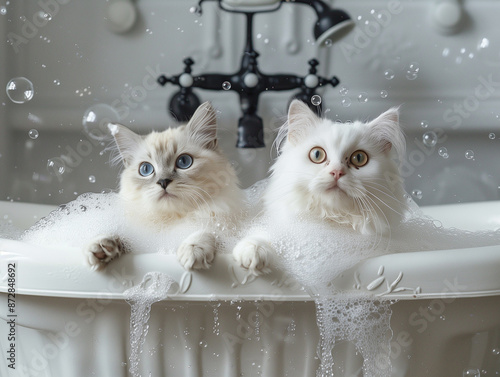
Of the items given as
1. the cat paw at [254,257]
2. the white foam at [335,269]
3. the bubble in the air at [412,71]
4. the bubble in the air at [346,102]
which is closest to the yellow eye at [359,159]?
the white foam at [335,269]

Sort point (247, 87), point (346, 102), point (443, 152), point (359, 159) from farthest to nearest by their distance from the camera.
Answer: point (443, 152)
point (346, 102)
point (247, 87)
point (359, 159)

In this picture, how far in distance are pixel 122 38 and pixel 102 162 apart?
480 millimetres

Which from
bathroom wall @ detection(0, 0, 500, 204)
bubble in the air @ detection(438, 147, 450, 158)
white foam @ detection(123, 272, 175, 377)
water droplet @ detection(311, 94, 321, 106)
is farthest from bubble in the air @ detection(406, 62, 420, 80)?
white foam @ detection(123, 272, 175, 377)

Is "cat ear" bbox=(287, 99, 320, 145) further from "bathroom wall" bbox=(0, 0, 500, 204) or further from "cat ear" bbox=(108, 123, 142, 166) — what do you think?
"bathroom wall" bbox=(0, 0, 500, 204)

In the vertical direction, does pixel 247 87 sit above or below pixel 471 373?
above

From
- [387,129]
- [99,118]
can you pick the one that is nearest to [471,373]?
[387,129]

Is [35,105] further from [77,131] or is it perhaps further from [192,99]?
[192,99]

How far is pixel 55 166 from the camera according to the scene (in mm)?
1829

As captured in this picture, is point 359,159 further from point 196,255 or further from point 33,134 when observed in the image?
point 33,134

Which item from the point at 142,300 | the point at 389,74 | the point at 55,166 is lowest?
the point at 142,300

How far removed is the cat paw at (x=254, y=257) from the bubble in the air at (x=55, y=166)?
1.10 meters

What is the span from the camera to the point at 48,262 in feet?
2.55

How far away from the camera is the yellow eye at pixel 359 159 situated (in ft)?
2.87

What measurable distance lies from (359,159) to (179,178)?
0.32 m
